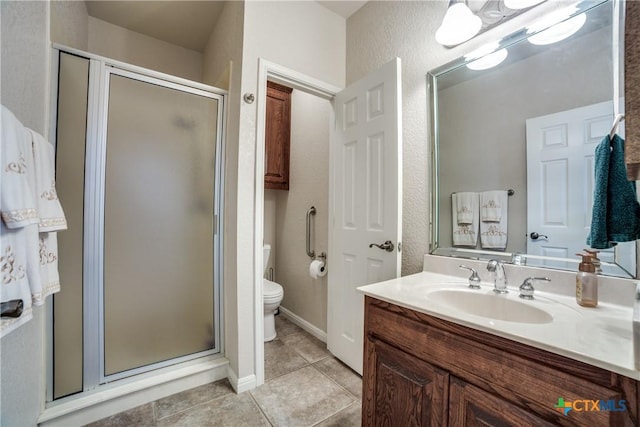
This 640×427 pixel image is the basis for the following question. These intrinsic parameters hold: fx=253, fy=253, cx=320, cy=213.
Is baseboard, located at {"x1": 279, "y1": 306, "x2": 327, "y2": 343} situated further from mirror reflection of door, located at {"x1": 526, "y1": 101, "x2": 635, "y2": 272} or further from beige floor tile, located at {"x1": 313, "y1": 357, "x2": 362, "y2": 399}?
mirror reflection of door, located at {"x1": 526, "y1": 101, "x2": 635, "y2": 272}

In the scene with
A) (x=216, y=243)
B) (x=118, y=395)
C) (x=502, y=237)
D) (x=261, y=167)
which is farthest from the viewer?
(x=216, y=243)

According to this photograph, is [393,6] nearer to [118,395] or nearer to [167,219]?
[167,219]

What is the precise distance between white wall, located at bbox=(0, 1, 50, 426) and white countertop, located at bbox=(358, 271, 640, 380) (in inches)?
58.5

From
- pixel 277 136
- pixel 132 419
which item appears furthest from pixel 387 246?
pixel 277 136

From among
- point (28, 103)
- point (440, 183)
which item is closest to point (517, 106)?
point (440, 183)

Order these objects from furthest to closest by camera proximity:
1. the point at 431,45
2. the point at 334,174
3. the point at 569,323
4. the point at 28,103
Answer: the point at 334,174
the point at 431,45
the point at 28,103
the point at 569,323

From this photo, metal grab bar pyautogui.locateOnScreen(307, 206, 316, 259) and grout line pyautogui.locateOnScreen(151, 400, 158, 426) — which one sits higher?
metal grab bar pyautogui.locateOnScreen(307, 206, 316, 259)

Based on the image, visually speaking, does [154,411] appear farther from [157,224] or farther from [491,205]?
[491,205]

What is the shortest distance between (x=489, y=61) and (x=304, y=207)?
1.83 meters

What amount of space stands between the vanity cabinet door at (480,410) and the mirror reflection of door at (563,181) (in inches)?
26.7

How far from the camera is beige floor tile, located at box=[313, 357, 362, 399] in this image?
165cm

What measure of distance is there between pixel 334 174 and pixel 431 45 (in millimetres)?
1032

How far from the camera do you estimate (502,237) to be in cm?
126

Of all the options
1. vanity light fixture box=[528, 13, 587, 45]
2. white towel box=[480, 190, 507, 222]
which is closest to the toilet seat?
white towel box=[480, 190, 507, 222]
